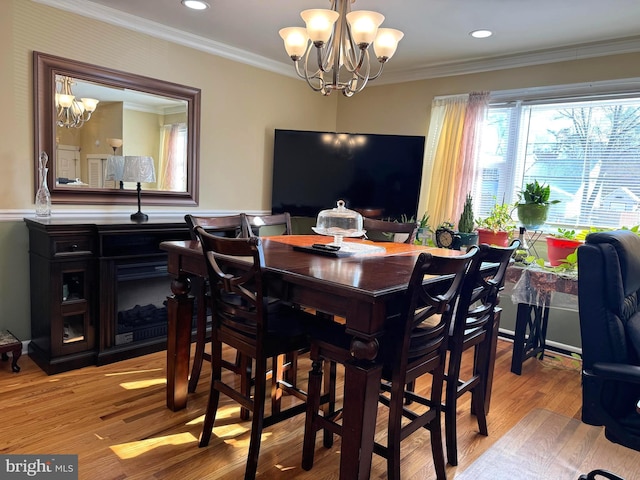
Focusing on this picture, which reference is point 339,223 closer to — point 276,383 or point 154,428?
point 276,383

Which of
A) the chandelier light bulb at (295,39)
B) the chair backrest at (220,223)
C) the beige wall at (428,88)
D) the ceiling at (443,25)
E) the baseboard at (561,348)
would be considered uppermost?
the ceiling at (443,25)

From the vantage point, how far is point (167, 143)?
3.51 meters

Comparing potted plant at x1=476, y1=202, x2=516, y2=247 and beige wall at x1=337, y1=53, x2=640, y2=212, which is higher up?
beige wall at x1=337, y1=53, x2=640, y2=212

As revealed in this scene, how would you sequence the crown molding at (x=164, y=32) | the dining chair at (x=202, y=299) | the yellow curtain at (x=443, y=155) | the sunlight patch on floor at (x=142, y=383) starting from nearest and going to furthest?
the dining chair at (x=202, y=299) → the sunlight patch on floor at (x=142, y=383) → the crown molding at (x=164, y=32) → the yellow curtain at (x=443, y=155)

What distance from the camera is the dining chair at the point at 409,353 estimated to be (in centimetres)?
155

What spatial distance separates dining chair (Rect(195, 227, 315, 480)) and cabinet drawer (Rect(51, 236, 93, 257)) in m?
1.27

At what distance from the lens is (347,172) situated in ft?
13.7

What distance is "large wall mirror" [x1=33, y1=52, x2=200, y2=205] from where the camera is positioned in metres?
2.89

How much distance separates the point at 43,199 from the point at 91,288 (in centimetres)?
66

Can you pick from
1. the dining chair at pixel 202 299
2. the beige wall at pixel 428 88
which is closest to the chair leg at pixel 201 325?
the dining chair at pixel 202 299

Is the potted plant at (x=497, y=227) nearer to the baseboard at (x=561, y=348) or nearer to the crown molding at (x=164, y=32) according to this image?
the baseboard at (x=561, y=348)

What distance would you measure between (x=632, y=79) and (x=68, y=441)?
4.18 meters

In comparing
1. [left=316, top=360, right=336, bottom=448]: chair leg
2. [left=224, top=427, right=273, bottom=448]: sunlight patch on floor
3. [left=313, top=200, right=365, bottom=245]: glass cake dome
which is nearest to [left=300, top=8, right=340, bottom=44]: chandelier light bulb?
[left=313, top=200, right=365, bottom=245]: glass cake dome

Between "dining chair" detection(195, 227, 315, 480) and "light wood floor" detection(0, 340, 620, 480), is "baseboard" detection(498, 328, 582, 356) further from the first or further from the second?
"dining chair" detection(195, 227, 315, 480)
